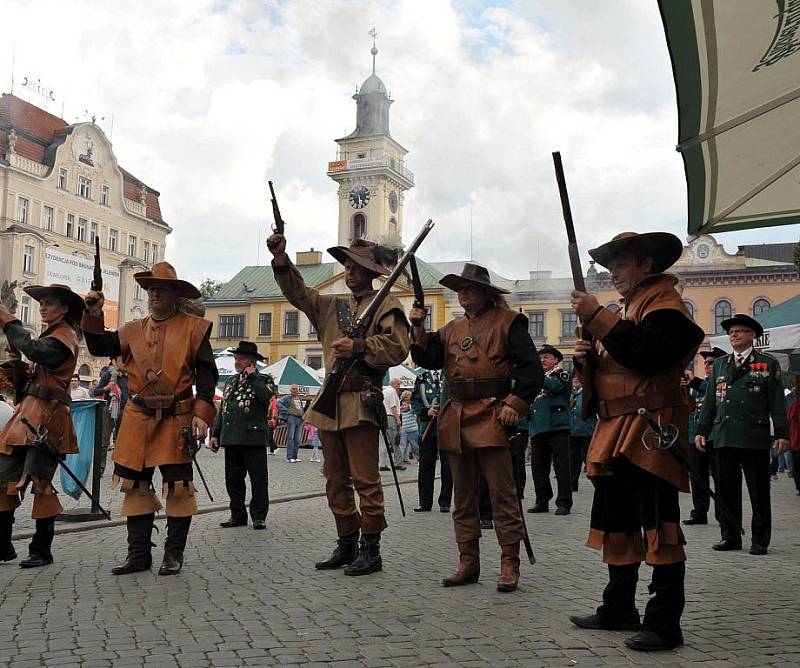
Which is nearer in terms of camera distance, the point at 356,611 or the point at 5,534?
the point at 356,611

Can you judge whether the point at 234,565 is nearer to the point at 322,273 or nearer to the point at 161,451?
the point at 161,451

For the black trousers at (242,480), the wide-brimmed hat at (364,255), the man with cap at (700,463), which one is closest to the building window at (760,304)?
the man with cap at (700,463)

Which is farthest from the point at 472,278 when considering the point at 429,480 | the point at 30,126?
the point at 30,126

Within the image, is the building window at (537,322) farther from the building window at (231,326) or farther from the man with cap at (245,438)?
the man with cap at (245,438)

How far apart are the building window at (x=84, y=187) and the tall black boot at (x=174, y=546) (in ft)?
186

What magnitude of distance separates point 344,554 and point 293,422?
15357mm

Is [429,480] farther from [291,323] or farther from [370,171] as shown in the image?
[370,171]

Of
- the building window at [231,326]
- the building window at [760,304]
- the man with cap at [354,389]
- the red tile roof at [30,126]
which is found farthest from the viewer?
the building window at [231,326]

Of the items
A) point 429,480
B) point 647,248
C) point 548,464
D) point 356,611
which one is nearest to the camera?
point 647,248

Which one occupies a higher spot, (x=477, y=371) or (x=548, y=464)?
(x=477, y=371)

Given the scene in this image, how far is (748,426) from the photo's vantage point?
7.84m

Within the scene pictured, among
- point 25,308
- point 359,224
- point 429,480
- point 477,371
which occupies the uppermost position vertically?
point 359,224

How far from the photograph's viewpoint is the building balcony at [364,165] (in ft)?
250

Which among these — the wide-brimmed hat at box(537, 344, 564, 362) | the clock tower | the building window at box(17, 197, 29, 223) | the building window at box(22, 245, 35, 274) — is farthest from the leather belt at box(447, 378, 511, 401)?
the clock tower
